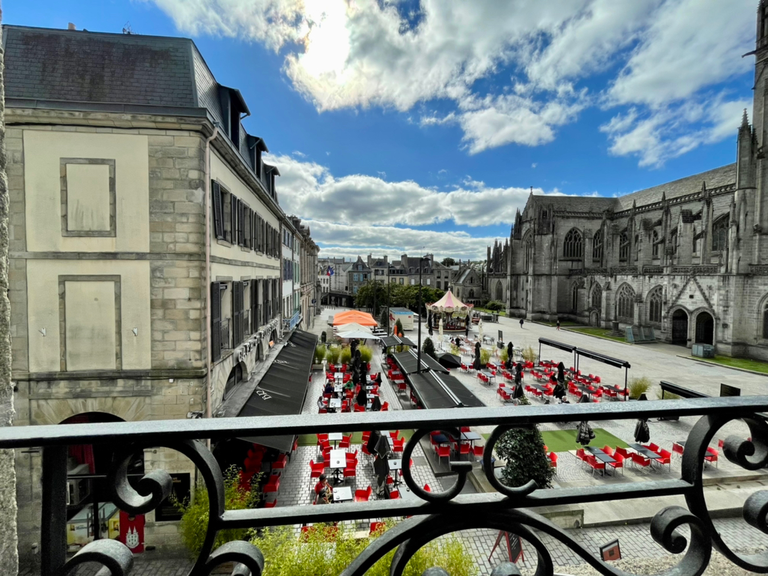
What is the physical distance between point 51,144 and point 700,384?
2933 centimetres

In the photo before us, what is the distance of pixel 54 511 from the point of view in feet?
3.60

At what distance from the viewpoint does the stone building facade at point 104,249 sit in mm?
7863

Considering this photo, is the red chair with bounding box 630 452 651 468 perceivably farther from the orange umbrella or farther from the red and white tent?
the red and white tent

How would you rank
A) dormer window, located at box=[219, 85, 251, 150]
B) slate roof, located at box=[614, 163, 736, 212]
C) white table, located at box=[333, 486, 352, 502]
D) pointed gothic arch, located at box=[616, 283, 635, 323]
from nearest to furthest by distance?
white table, located at box=[333, 486, 352, 502]
dormer window, located at box=[219, 85, 251, 150]
slate roof, located at box=[614, 163, 736, 212]
pointed gothic arch, located at box=[616, 283, 635, 323]

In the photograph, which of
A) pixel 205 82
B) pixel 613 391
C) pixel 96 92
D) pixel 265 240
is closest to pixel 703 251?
pixel 613 391

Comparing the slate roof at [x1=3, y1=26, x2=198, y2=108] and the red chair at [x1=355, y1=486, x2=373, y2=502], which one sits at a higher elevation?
the slate roof at [x1=3, y1=26, x2=198, y2=108]

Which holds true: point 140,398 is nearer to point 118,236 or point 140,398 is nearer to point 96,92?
point 118,236

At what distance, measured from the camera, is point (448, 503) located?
4.25ft

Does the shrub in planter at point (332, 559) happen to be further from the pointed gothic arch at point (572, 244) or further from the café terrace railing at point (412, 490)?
the pointed gothic arch at point (572, 244)

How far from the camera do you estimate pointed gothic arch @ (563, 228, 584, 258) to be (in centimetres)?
5538

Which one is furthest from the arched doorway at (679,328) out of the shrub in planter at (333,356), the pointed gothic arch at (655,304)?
the shrub in planter at (333,356)

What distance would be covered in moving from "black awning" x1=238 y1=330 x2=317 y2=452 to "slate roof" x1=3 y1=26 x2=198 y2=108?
26.0 feet

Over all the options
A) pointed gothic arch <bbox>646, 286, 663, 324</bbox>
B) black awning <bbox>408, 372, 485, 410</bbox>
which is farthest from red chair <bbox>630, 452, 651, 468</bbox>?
pointed gothic arch <bbox>646, 286, 663, 324</bbox>

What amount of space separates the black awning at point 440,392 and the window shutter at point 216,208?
318 inches
